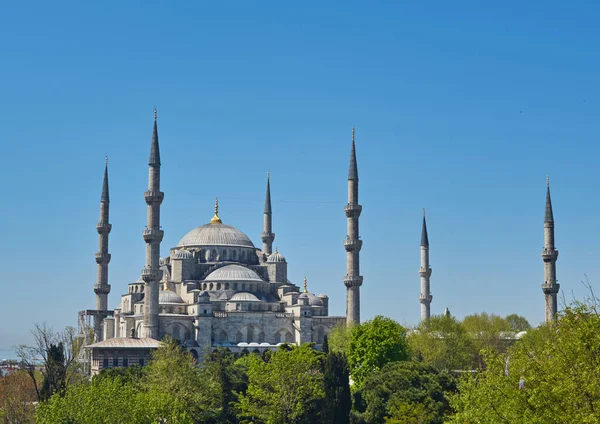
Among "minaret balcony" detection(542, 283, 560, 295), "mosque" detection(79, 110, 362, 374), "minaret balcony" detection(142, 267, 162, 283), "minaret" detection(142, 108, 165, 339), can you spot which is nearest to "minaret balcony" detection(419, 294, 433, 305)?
"mosque" detection(79, 110, 362, 374)

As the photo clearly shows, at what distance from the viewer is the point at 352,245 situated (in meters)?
77.2

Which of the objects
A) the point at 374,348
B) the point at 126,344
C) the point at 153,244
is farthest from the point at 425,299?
the point at 374,348

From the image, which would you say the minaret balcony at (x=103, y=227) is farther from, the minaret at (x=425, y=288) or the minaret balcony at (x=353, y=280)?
the minaret at (x=425, y=288)

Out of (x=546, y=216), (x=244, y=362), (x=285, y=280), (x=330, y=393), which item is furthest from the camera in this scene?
(x=285, y=280)

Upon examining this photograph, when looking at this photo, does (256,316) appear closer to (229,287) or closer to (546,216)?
(229,287)

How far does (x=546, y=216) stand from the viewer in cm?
7525

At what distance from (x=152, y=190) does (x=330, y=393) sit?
112ft

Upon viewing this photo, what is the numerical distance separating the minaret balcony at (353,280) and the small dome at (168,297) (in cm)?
1569

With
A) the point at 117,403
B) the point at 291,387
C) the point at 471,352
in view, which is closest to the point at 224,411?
the point at 291,387

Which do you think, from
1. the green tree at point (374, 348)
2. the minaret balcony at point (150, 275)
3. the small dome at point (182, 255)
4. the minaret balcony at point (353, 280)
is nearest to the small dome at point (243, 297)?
the small dome at point (182, 255)

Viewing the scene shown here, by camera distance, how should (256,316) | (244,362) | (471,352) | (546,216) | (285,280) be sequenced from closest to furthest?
1. (244,362)
2. (471,352)
3. (546,216)
4. (256,316)
5. (285,280)

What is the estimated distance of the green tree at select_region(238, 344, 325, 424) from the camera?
145 feet

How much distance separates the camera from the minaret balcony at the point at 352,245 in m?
77.3

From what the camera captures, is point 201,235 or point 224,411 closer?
point 224,411
